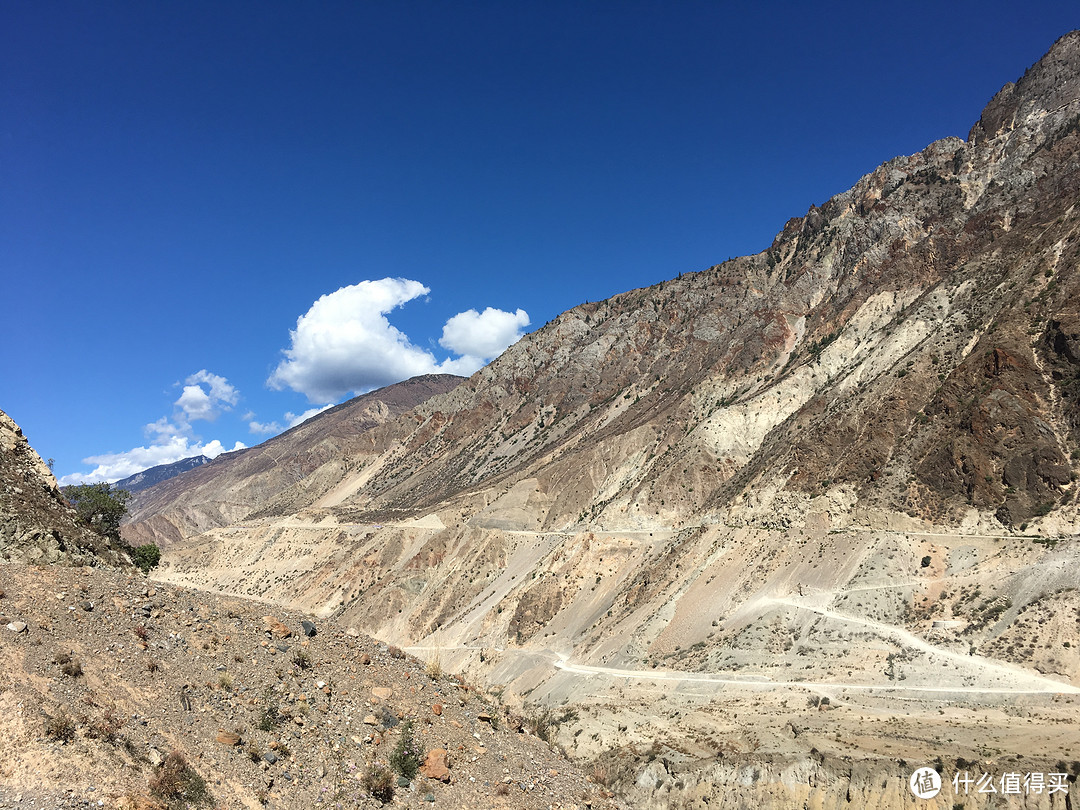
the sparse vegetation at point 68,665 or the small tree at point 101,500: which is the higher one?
the small tree at point 101,500

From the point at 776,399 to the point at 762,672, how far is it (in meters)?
35.4

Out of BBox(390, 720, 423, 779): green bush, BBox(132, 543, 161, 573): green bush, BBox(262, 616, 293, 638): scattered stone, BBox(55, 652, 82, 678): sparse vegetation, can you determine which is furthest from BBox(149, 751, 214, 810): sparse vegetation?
BBox(132, 543, 161, 573): green bush

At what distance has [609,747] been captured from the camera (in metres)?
23.0

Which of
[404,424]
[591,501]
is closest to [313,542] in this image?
[591,501]

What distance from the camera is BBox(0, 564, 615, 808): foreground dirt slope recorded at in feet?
22.7

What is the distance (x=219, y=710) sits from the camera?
8906mm

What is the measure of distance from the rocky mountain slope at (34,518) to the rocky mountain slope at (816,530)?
56.4ft

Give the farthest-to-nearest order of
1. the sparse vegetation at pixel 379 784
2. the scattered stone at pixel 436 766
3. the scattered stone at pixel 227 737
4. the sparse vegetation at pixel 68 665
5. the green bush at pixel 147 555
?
the green bush at pixel 147 555 → the scattered stone at pixel 436 766 → the sparse vegetation at pixel 379 784 → the scattered stone at pixel 227 737 → the sparse vegetation at pixel 68 665

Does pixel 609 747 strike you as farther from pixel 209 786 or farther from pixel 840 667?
pixel 209 786

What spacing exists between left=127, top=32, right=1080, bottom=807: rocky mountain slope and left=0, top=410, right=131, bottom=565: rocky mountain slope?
1719 cm

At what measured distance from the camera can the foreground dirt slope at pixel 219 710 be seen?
692 centimetres

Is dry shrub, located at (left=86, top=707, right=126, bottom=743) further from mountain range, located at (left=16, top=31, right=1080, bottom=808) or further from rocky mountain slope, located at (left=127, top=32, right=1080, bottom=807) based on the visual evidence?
rocky mountain slope, located at (left=127, top=32, right=1080, bottom=807)

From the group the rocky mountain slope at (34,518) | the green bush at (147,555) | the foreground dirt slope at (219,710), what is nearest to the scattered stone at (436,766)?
the foreground dirt slope at (219,710)

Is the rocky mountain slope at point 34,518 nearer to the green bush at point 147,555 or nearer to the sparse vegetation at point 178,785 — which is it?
the sparse vegetation at point 178,785
